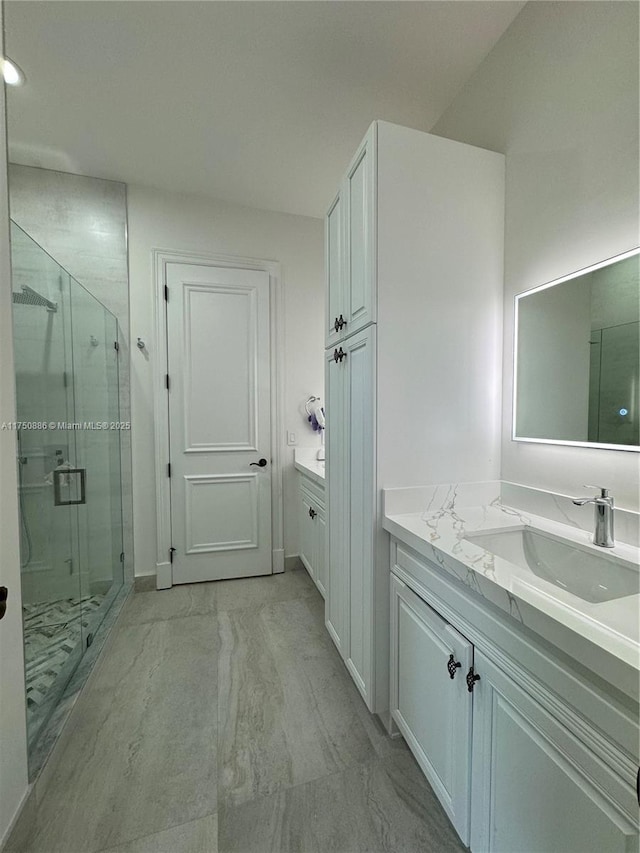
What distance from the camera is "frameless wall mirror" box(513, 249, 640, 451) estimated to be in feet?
3.57

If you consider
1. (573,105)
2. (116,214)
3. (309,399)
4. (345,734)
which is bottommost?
(345,734)

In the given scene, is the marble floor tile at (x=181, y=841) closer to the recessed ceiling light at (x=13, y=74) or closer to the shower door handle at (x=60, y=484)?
the shower door handle at (x=60, y=484)

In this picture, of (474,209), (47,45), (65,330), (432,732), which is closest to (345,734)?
(432,732)

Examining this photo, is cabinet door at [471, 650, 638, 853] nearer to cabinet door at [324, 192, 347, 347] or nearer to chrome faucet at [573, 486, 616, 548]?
chrome faucet at [573, 486, 616, 548]

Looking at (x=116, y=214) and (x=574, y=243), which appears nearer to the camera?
(x=574, y=243)

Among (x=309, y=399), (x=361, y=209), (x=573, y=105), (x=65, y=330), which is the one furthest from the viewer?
(x=309, y=399)

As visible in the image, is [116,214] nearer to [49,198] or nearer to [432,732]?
[49,198]

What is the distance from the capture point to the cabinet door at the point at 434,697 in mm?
995

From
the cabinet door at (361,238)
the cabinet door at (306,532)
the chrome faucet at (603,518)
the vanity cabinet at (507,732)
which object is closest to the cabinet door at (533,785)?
the vanity cabinet at (507,732)

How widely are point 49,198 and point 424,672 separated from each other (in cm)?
341

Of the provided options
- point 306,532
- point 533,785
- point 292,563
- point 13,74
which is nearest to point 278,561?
point 292,563

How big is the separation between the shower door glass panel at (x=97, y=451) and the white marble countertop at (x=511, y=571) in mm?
1937

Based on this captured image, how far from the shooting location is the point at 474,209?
1482 mm

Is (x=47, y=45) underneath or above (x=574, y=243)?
above
